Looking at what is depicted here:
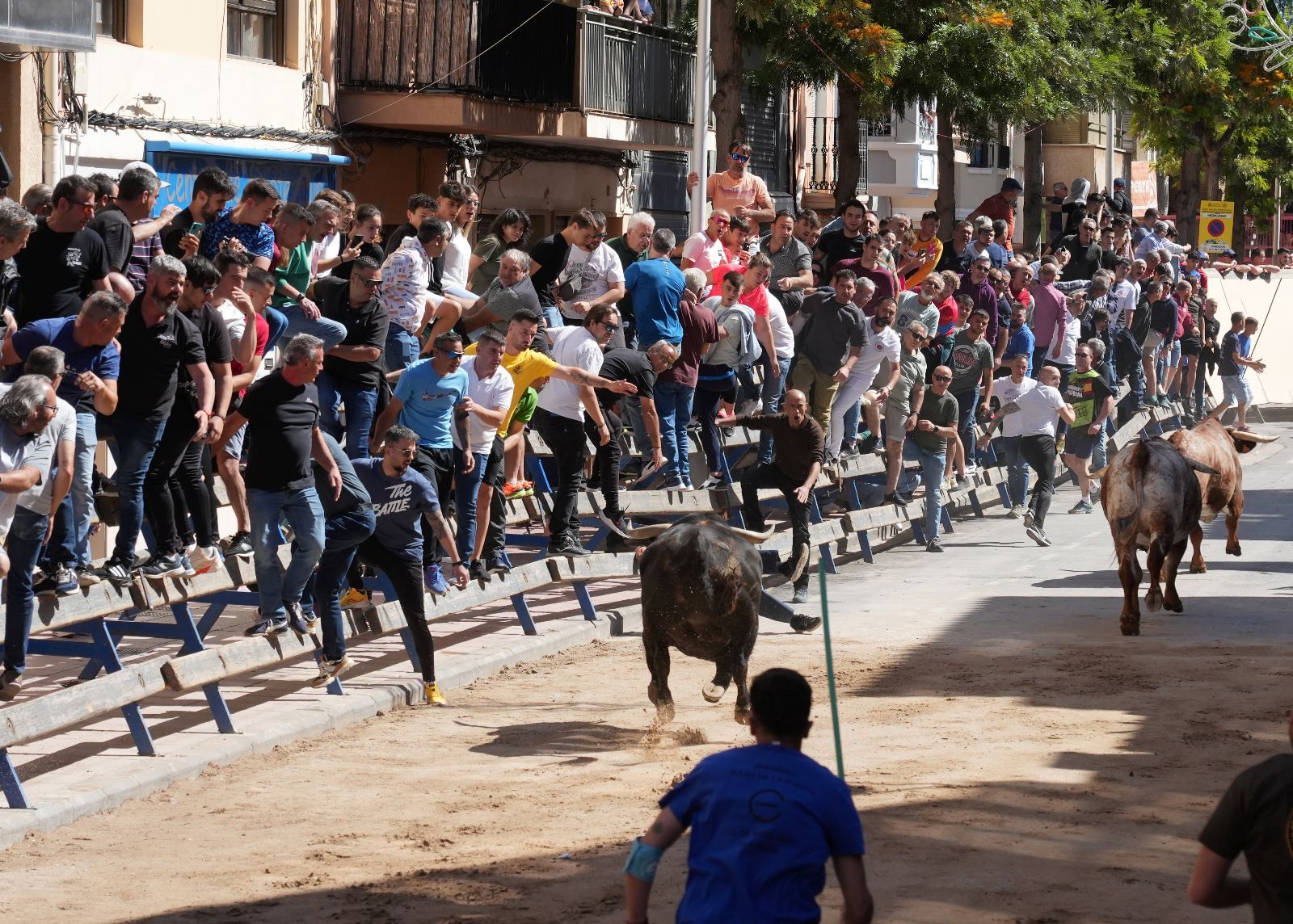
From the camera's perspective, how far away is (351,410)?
1292 centimetres

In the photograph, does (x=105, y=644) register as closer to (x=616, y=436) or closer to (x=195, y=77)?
(x=616, y=436)

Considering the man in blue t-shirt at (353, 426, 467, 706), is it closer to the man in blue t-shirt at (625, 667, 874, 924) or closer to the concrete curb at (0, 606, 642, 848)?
the concrete curb at (0, 606, 642, 848)

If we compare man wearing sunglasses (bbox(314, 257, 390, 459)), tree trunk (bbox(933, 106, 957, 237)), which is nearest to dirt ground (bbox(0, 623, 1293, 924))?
man wearing sunglasses (bbox(314, 257, 390, 459))

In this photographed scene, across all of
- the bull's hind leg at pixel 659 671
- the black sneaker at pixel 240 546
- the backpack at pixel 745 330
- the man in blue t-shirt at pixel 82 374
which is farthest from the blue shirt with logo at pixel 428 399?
the backpack at pixel 745 330

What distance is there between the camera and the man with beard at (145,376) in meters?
10.9

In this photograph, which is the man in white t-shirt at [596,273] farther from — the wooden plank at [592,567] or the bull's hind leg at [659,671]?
the bull's hind leg at [659,671]

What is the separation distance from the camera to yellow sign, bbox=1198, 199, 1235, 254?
4194cm

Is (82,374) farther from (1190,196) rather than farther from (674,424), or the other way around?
(1190,196)

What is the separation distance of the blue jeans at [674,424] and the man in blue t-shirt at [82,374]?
6295 mm

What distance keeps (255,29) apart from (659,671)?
11.1 m

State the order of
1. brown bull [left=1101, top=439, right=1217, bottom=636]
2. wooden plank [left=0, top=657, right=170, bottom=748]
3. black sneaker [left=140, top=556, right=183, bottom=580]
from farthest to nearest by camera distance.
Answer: brown bull [left=1101, top=439, right=1217, bottom=636]
black sneaker [left=140, top=556, right=183, bottom=580]
wooden plank [left=0, top=657, right=170, bottom=748]

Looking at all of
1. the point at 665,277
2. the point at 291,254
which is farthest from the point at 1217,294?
the point at 291,254

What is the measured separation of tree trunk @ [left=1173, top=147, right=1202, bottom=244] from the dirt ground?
35.5 meters

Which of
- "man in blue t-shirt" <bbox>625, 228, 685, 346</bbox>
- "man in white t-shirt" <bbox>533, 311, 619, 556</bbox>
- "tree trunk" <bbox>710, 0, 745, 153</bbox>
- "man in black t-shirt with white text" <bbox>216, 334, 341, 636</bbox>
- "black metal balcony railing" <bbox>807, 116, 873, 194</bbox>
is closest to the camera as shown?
"man in black t-shirt with white text" <bbox>216, 334, 341, 636</bbox>
